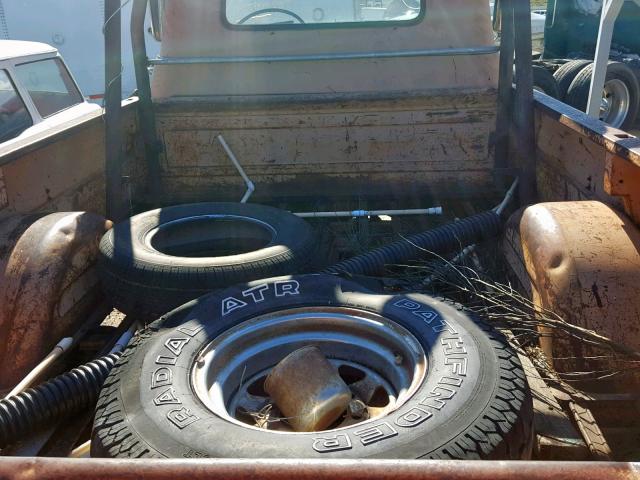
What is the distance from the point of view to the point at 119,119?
10.9 ft

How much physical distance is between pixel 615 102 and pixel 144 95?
7241 millimetres

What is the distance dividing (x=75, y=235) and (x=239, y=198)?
1.40 meters

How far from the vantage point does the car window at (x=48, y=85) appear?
4766 mm

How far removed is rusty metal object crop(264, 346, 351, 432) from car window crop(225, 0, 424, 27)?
2.60m

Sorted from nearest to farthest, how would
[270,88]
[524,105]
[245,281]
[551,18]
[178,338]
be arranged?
1. [178,338]
2. [245,281]
3. [524,105]
4. [270,88]
5. [551,18]

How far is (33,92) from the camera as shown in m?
4.77

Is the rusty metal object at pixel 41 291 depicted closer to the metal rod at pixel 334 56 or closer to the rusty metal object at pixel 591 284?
the metal rod at pixel 334 56

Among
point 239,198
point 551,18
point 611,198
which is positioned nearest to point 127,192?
point 239,198

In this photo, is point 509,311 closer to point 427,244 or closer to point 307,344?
point 427,244

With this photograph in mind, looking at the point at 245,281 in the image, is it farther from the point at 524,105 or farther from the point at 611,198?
the point at 524,105

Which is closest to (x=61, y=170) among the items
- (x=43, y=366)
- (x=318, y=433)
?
(x=43, y=366)

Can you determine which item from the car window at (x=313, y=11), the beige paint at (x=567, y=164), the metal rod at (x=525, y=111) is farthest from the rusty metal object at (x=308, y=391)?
the car window at (x=313, y=11)

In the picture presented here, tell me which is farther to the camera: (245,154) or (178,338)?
(245,154)

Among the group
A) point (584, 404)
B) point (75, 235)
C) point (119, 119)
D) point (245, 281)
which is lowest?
point (584, 404)
